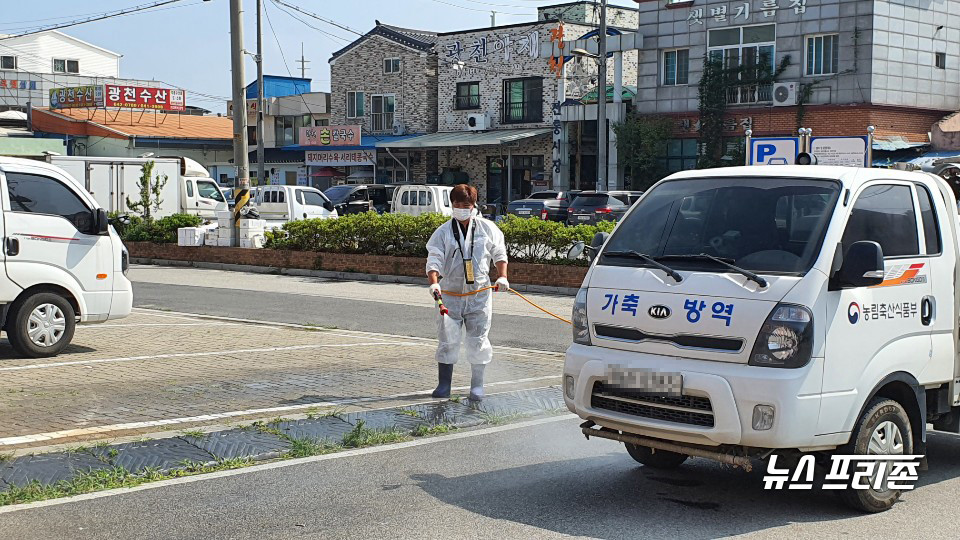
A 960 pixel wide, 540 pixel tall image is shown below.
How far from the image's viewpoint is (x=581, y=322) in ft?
21.4

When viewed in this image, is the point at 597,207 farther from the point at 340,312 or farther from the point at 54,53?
the point at 54,53

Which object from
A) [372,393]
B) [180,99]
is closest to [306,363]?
[372,393]

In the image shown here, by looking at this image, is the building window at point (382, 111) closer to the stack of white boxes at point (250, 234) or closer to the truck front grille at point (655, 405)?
the stack of white boxes at point (250, 234)

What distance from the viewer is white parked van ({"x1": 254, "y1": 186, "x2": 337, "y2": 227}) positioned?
1283 inches

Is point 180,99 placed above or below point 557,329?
above

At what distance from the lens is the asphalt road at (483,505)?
18.8 feet

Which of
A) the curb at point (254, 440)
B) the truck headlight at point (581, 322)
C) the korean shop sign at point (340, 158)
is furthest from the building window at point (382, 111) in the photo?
the truck headlight at point (581, 322)

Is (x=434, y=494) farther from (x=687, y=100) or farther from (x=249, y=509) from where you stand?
(x=687, y=100)

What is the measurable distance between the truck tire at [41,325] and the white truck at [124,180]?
18.5m

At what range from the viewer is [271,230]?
1013 inches

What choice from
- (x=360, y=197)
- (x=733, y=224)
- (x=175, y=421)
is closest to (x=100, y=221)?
(x=175, y=421)

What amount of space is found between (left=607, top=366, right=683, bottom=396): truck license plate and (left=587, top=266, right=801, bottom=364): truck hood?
0.13m

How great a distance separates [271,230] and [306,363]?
1482 centimetres

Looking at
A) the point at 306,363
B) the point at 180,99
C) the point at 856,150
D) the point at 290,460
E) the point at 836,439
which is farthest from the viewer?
the point at 180,99
